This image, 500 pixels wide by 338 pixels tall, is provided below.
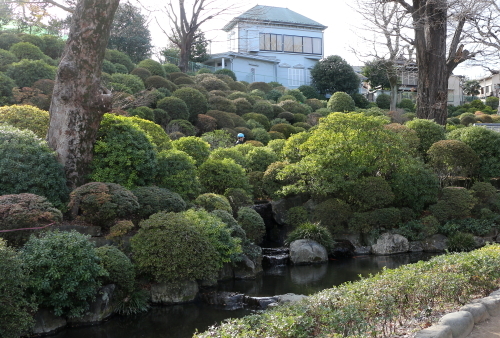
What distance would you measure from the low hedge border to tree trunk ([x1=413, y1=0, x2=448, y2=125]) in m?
13.6

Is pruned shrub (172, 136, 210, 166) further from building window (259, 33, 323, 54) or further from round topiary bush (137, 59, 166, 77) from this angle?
building window (259, 33, 323, 54)

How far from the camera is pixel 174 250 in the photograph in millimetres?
8719

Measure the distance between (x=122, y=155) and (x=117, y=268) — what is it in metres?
3.35

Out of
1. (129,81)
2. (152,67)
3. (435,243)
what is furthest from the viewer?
(152,67)

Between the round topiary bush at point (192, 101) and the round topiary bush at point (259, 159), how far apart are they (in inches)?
266

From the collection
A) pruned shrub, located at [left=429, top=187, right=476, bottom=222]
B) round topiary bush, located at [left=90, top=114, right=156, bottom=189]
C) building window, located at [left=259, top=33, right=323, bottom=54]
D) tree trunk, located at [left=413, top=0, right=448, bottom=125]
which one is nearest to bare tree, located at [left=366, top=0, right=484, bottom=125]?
tree trunk, located at [left=413, top=0, right=448, bottom=125]

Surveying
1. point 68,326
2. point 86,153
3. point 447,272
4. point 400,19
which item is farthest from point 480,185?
point 68,326

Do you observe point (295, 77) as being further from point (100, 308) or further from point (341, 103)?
point (100, 308)

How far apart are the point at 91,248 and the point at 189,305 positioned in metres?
2.15

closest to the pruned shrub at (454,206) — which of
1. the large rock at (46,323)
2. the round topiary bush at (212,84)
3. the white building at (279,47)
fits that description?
the large rock at (46,323)

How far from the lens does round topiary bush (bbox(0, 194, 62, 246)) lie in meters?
7.86

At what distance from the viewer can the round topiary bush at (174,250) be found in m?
8.67

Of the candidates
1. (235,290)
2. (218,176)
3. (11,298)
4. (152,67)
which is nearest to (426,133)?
(218,176)

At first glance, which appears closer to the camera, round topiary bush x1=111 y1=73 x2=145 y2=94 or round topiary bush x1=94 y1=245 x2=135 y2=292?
round topiary bush x1=94 y1=245 x2=135 y2=292
